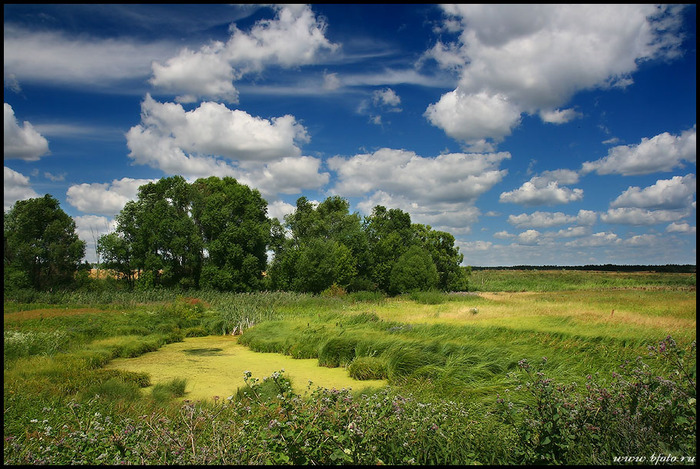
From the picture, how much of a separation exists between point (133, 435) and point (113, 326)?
14.2m

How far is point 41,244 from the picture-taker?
2825 centimetres

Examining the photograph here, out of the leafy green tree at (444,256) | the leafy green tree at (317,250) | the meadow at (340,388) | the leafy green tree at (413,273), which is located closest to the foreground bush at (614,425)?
the meadow at (340,388)

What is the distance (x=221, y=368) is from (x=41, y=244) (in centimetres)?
2488

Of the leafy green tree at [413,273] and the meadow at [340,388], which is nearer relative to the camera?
the meadow at [340,388]

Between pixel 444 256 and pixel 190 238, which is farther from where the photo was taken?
pixel 444 256

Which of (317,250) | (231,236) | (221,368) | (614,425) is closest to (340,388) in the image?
(221,368)

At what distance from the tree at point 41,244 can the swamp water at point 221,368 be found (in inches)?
747

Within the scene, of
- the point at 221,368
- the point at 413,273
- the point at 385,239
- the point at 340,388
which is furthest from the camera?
the point at 385,239

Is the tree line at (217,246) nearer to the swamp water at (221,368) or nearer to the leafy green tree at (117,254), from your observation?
the leafy green tree at (117,254)

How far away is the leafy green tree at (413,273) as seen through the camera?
1366 inches

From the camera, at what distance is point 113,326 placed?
1616cm

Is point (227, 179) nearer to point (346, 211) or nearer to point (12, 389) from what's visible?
point (346, 211)

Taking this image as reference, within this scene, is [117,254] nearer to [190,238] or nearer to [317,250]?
[190,238]

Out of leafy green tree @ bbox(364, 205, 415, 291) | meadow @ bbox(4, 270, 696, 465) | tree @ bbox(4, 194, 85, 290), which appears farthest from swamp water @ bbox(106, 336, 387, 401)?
leafy green tree @ bbox(364, 205, 415, 291)
